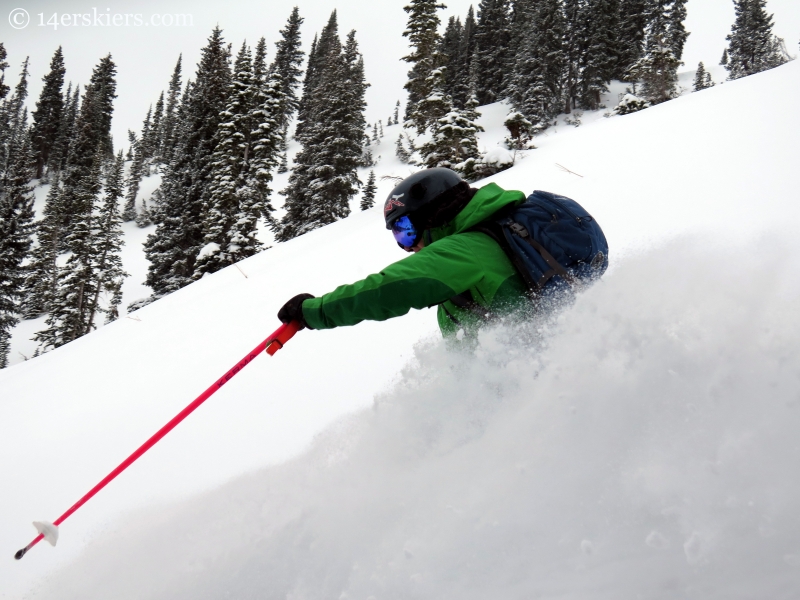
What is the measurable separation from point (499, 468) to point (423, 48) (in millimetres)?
21913

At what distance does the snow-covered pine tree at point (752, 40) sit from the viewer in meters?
40.0

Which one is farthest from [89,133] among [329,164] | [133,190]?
[329,164]

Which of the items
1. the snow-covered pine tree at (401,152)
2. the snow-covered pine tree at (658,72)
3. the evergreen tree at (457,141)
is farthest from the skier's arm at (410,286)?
the snow-covered pine tree at (401,152)

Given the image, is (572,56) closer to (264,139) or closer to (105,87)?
(264,139)

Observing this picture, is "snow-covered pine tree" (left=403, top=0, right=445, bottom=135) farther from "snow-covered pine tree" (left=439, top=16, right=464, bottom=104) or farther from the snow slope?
"snow-covered pine tree" (left=439, top=16, right=464, bottom=104)

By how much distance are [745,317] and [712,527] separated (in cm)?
137

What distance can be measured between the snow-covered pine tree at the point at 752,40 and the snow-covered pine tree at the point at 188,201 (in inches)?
1664

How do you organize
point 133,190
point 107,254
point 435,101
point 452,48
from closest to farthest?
point 435,101 < point 107,254 < point 133,190 < point 452,48

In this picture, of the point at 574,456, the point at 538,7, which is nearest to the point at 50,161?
the point at 538,7

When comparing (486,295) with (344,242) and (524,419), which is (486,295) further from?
(344,242)

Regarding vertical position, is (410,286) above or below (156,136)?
below

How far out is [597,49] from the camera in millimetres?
39938

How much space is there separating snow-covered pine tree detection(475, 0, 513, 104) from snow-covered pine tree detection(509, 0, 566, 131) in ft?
23.3

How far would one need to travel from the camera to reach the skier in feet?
7.48
